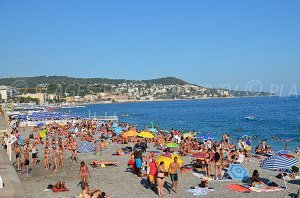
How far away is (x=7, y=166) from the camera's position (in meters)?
15.7

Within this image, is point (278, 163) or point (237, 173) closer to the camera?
point (278, 163)

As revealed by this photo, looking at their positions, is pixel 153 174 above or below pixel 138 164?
above

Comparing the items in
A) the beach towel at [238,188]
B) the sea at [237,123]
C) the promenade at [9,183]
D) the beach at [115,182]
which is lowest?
the sea at [237,123]

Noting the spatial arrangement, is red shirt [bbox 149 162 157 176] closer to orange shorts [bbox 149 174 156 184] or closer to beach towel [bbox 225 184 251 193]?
orange shorts [bbox 149 174 156 184]

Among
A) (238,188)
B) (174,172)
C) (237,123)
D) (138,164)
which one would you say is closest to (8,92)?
(237,123)

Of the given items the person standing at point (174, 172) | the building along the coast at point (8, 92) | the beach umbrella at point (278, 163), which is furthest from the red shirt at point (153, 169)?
the building along the coast at point (8, 92)

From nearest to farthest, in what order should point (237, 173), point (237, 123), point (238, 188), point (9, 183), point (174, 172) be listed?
point (9, 183)
point (174, 172)
point (238, 188)
point (237, 173)
point (237, 123)

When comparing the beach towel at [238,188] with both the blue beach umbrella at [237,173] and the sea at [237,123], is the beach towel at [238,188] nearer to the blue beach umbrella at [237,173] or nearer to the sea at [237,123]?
the blue beach umbrella at [237,173]

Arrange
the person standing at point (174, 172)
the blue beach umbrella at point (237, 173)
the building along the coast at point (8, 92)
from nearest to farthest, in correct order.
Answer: the person standing at point (174, 172), the blue beach umbrella at point (237, 173), the building along the coast at point (8, 92)

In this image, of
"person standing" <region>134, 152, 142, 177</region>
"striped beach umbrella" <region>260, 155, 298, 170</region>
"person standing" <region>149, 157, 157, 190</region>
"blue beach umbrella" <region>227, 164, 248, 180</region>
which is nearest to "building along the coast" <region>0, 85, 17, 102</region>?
"person standing" <region>134, 152, 142, 177</region>

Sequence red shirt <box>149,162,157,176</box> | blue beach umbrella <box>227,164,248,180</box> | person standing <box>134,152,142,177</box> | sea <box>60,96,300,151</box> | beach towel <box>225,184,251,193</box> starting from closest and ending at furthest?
beach towel <box>225,184,251,193</box> < red shirt <box>149,162,157,176</box> < blue beach umbrella <box>227,164,248,180</box> < person standing <box>134,152,142,177</box> < sea <box>60,96,300,151</box>

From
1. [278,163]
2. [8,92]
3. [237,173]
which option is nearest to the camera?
[278,163]

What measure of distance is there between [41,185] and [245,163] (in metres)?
10.9

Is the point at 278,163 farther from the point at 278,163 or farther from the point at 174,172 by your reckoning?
the point at 174,172
